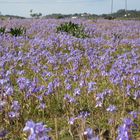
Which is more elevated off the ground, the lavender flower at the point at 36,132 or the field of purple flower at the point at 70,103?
the lavender flower at the point at 36,132

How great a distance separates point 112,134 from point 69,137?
26.6 inches

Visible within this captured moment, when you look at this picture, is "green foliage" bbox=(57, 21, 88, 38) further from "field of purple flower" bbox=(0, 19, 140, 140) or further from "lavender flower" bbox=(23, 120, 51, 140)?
"lavender flower" bbox=(23, 120, 51, 140)

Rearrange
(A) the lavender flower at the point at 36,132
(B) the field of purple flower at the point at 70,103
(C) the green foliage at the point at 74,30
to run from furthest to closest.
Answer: (C) the green foliage at the point at 74,30
(B) the field of purple flower at the point at 70,103
(A) the lavender flower at the point at 36,132

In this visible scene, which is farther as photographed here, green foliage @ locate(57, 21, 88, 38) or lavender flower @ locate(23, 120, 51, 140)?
green foliage @ locate(57, 21, 88, 38)

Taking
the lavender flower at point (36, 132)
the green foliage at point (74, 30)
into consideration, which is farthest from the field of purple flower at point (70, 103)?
the green foliage at point (74, 30)

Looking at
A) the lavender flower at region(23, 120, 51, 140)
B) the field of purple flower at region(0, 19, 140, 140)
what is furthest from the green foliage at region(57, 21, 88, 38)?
the lavender flower at region(23, 120, 51, 140)

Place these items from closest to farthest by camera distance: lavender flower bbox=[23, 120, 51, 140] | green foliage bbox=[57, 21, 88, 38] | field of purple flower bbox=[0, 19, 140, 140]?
lavender flower bbox=[23, 120, 51, 140] → field of purple flower bbox=[0, 19, 140, 140] → green foliage bbox=[57, 21, 88, 38]

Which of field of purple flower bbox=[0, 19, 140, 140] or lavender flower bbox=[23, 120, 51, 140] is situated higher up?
lavender flower bbox=[23, 120, 51, 140]

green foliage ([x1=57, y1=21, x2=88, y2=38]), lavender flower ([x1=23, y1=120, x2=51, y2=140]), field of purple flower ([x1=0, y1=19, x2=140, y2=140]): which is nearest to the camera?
lavender flower ([x1=23, y1=120, x2=51, y2=140])

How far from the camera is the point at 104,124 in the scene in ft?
16.6

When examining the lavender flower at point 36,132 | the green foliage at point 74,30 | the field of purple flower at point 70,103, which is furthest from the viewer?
the green foliage at point 74,30

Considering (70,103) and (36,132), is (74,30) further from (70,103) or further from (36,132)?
(36,132)

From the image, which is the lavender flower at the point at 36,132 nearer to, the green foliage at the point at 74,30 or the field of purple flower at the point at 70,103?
the field of purple flower at the point at 70,103

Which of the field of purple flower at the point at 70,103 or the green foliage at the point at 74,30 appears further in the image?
the green foliage at the point at 74,30
